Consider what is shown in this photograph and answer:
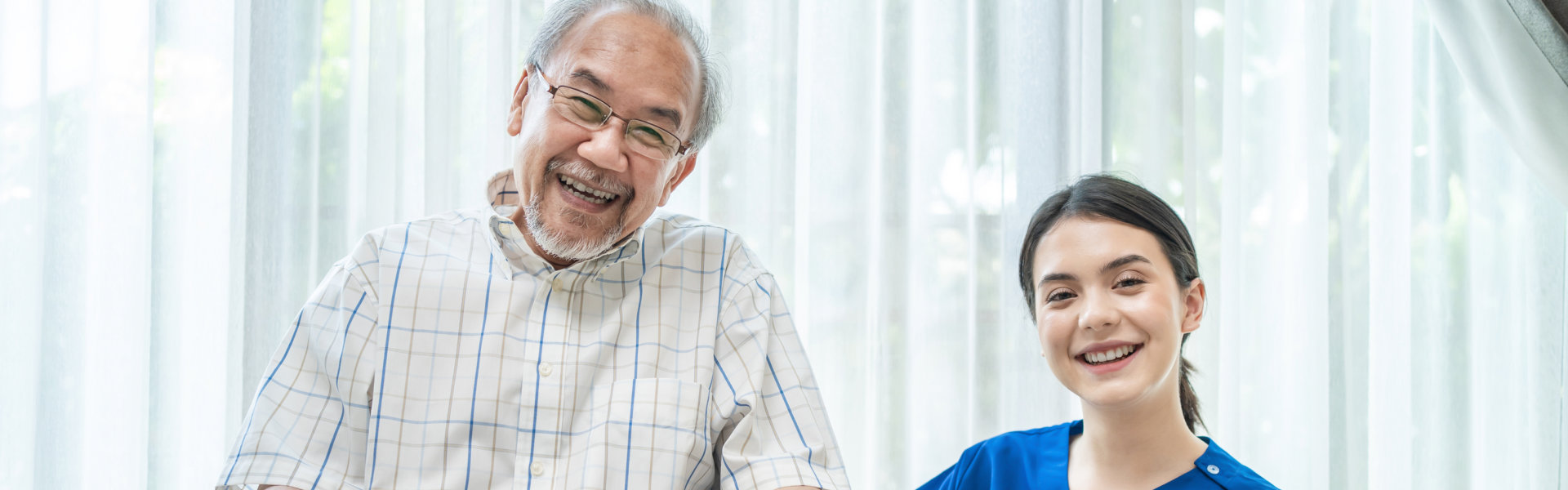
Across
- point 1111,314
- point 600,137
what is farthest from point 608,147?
point 1111,314

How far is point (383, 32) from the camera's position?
1.79 metres

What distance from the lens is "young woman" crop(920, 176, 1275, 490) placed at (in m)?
1.17

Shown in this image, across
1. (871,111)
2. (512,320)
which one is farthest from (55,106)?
(871,111)

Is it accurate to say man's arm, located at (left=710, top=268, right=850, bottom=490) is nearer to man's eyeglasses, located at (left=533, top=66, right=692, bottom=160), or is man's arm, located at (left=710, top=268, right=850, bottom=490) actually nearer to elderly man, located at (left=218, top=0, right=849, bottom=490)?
elderly man, located at (left=218, top=0, right=849, bottom=490)

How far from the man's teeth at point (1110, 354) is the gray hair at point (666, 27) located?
626mm

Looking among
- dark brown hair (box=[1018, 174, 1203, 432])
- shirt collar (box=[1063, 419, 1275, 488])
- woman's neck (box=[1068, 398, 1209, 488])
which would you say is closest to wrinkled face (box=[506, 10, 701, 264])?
dark brown hair (box=[1018, 174, 1203, 432])

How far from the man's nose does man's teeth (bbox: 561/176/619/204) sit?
0.14ft

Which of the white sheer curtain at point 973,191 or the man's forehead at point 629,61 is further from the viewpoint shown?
the white sheer curtain at point 973,191

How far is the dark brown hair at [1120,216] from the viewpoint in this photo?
1.25 metres

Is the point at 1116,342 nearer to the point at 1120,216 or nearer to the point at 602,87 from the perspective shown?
the point at 1120,216

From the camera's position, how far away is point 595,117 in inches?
45.1

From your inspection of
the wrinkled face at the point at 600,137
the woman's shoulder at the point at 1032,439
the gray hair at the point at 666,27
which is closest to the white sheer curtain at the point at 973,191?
the woman's shoulder at the point at 1032,439

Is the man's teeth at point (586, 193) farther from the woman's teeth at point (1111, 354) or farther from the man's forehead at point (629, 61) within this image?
the woman's teeth at point (1111, 354)

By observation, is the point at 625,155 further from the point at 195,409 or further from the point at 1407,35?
the point at 1407,35
